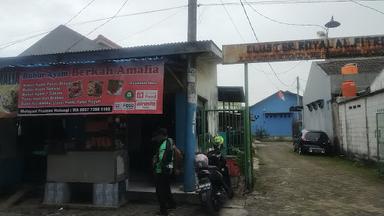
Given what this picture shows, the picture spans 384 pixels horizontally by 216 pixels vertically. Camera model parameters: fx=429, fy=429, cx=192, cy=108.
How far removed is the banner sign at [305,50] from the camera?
390 inches

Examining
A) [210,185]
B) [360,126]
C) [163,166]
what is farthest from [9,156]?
[360,126]

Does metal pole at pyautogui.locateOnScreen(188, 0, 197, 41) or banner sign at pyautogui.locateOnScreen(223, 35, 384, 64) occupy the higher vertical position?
metal pole at pyautogui.locateOnScreen(188, 0, 197, 41)

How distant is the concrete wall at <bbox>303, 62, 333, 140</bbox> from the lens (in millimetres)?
23969

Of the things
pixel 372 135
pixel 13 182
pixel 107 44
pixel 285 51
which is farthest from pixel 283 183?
pixel 107 44

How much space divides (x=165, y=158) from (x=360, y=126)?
12.2 metres

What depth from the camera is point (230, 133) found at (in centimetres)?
1128

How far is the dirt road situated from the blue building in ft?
89.5

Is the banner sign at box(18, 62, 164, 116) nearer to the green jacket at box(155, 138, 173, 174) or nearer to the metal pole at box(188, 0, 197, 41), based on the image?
the green jacket at box(155, 138, 173, 174)

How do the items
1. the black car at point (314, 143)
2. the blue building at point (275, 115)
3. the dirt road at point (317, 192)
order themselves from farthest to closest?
the blue building at point (275, 115)
the black car at point (314, 143)
the dirt road at point (317, 192)

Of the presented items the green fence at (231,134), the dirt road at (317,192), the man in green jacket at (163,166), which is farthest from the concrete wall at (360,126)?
the man in green jacket at (163,166)

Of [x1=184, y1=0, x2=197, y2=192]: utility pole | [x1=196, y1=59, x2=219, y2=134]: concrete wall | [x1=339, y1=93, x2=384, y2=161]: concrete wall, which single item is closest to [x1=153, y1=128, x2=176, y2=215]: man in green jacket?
[x1=184, y1=0, x2=197, y2=192]: utility pole

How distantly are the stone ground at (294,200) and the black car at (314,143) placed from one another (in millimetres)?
7598

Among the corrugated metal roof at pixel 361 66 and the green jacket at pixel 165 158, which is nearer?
the green jacket at pixel 165 158

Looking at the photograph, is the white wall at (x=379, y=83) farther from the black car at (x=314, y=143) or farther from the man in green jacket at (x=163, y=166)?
the man in green jacket at (x=163, y=166)
